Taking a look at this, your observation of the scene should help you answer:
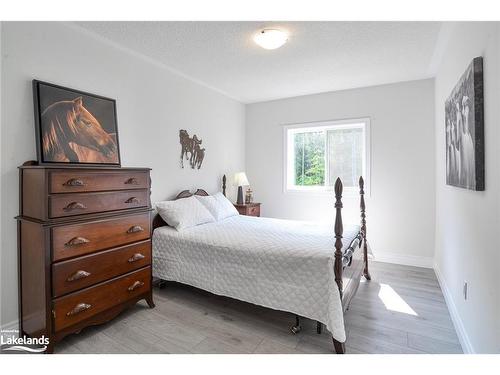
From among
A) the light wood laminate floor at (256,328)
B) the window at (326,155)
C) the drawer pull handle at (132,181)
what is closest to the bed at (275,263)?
the light wood laminate floor at (256,328)

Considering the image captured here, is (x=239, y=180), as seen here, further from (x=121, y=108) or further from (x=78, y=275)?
(x=78, y=275)

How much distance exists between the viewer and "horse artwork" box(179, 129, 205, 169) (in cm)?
353

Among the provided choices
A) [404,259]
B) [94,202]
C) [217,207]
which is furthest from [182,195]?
[404,259]

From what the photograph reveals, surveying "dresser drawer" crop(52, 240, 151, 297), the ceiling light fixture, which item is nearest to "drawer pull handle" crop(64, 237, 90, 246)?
"dresser drawer" crop(52, 240, 151, 297)

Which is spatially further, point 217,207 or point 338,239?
point 217,207

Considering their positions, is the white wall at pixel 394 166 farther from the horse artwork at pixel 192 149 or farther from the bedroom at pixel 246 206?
the horse artwork at pixel 192 149

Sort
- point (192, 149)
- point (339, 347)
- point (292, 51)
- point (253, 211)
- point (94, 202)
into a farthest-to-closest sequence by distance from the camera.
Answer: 1. point (253, 211)
2. point (192, 149)
3. point (292, 51)
4. point (94, 202)
5. point (339, 347)

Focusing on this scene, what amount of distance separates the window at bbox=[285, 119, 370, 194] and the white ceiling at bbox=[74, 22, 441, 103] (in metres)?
0.69

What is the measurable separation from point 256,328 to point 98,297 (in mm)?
1258

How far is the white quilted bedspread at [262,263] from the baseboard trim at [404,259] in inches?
56.8

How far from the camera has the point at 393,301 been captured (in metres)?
2.60
